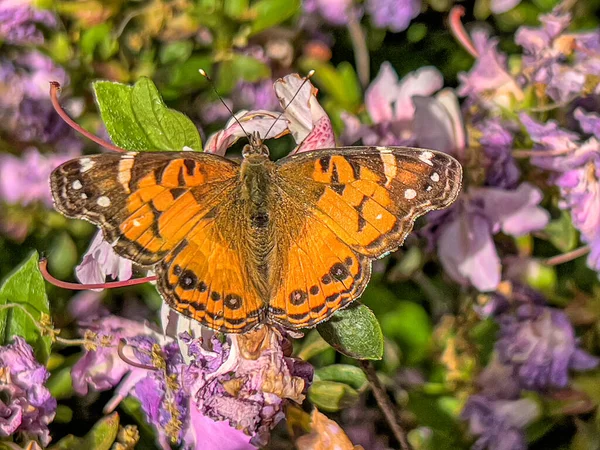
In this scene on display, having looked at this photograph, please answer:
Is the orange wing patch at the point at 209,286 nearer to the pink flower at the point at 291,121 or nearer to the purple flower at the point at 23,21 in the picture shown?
the pink flower at the point at 291,121

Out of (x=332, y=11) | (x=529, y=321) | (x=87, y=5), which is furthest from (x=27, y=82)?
(x=529, y=321)

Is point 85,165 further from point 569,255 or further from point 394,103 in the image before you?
point 569,255

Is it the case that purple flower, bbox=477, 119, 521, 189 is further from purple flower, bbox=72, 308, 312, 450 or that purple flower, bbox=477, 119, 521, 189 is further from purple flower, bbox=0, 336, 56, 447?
purple flower, bbox=0, 336, 56, 447

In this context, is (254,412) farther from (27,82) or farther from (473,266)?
(27,82)

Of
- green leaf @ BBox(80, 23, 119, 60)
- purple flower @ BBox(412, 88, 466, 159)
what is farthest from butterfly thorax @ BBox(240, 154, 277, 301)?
green leaf @ BBox(80, 23, 119, 60)

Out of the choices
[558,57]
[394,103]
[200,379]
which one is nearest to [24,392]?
[200,379]

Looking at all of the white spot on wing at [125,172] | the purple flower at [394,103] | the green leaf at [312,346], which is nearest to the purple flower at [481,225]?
the purple flower at [394,103]
